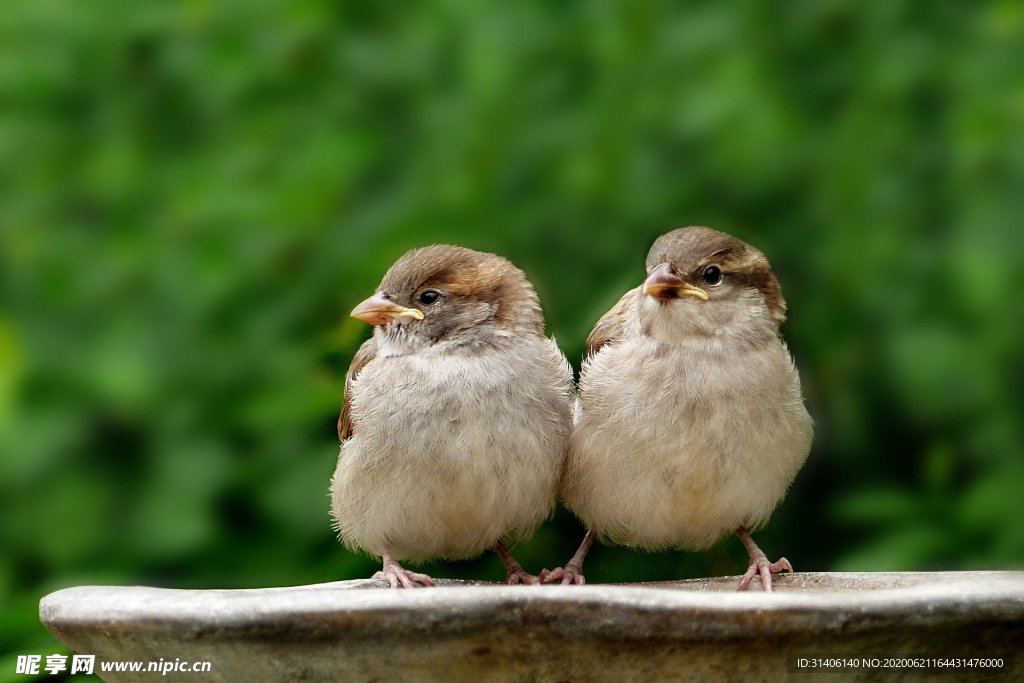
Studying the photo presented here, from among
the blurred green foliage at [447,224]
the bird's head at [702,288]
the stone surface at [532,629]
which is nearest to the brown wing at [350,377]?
the blurred green foliage at [447,224]

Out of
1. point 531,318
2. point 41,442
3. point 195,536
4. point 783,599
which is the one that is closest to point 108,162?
point 41,442

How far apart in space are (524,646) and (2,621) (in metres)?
1.47

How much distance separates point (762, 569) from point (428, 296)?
1018 millimetres

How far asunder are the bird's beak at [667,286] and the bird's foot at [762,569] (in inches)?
25.3

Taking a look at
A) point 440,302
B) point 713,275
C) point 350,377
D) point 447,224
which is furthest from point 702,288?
point 447,224

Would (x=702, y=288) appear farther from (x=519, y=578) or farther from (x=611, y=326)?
(x=519, y=578)

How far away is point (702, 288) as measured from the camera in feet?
11.1

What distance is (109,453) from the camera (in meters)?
4.25

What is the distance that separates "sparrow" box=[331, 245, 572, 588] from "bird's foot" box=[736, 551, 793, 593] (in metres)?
0.49

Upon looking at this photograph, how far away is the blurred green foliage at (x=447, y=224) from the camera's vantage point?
4.03m

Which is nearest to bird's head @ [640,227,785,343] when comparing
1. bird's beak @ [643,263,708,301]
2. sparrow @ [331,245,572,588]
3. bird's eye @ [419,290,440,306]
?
bird's beak @ [643,263,708,301]

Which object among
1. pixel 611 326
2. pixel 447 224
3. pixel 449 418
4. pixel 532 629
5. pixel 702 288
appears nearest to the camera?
pixel 532 629

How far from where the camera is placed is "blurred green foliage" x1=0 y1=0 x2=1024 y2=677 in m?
4.03

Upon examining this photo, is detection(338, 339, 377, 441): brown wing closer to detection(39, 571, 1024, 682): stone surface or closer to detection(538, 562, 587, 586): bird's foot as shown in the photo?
detection(538, 562, 587, 586): bird's foot
